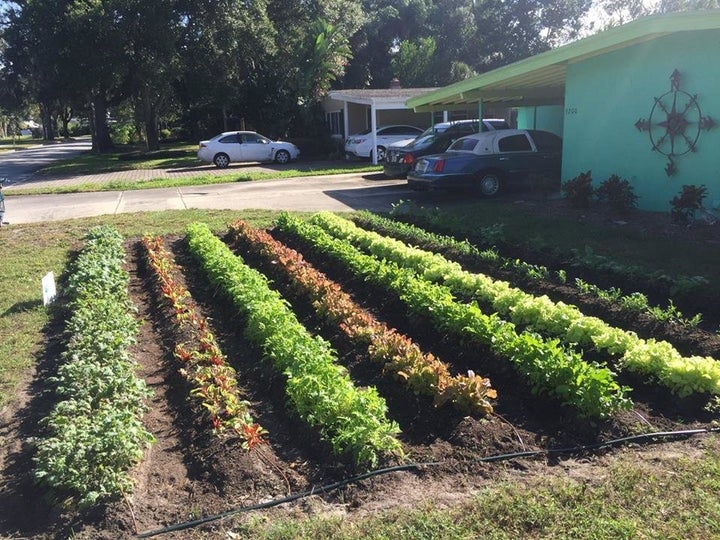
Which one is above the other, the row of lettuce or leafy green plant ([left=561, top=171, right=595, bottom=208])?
leafy green plant ([left=561, top=171, right=595, bottom=208])

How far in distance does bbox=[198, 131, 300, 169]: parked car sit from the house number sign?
1818 centimetres

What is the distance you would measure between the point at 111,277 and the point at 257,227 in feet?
13.8

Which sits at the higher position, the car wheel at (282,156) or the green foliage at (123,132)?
the green foliage at (123,132)

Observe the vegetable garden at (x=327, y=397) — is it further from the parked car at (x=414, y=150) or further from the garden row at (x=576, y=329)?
the parked car at (x=414, y=150)

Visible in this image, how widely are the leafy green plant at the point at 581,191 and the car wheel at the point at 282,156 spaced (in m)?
17.2

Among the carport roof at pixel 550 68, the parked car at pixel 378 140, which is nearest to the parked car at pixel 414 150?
the carport roof at pixel 550 68

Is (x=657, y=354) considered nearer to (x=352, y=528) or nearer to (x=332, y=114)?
(x=352, y=528)

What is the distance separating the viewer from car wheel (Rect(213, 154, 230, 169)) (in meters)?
25.9

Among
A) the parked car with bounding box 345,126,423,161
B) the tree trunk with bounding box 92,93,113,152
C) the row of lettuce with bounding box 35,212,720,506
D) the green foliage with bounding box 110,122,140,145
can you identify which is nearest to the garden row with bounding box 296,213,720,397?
the row of lettuce with bounding box 35,212,720,506

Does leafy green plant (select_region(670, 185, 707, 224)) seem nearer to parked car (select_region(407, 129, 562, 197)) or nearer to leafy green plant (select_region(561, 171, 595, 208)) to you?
leafy green plant (select_region(561, 171, 595, 208))

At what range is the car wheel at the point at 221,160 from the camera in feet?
85.1

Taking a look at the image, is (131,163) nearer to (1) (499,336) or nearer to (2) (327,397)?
(1) (499,336)

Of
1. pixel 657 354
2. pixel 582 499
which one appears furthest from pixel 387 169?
pixel 582 499

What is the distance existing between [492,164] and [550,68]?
237 centimetres
